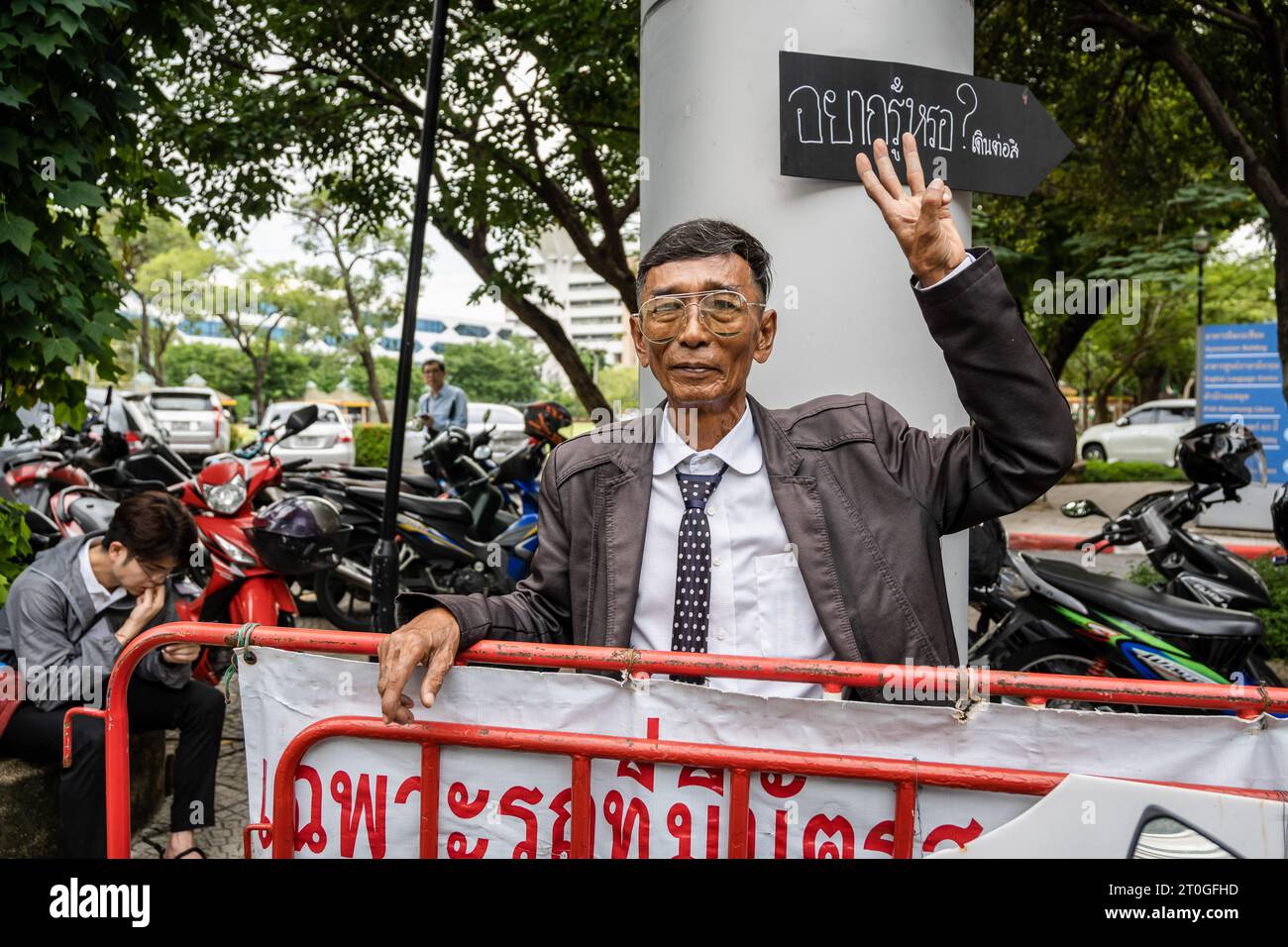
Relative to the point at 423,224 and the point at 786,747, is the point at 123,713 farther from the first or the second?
the point at 423,224

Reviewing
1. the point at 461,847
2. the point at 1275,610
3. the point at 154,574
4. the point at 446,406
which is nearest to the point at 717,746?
the point at 461,847

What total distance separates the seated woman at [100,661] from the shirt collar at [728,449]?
199 cm

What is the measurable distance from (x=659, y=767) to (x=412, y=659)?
456mm

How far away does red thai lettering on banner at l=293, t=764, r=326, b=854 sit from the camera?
1.92 meters

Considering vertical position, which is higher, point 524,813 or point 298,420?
point 298,420

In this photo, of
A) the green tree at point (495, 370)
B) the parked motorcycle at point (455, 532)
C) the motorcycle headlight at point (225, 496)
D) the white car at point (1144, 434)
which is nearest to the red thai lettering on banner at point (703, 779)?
the motorcycle headlight at point (225, 496)

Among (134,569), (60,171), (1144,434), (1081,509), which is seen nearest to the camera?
(134,569)

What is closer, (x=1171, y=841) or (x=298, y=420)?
(x=1171, y=841)

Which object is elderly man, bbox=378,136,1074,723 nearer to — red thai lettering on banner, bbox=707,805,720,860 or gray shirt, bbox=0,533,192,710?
red thai lettering on banner, bbox=707,805,720,860

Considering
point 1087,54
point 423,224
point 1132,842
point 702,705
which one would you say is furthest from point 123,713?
point 1087,54

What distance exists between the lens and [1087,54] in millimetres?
8062

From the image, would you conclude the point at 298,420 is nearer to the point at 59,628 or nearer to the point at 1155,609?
the point at 59,628

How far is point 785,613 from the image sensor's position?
2.04 meters

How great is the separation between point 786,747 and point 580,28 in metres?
6.13
